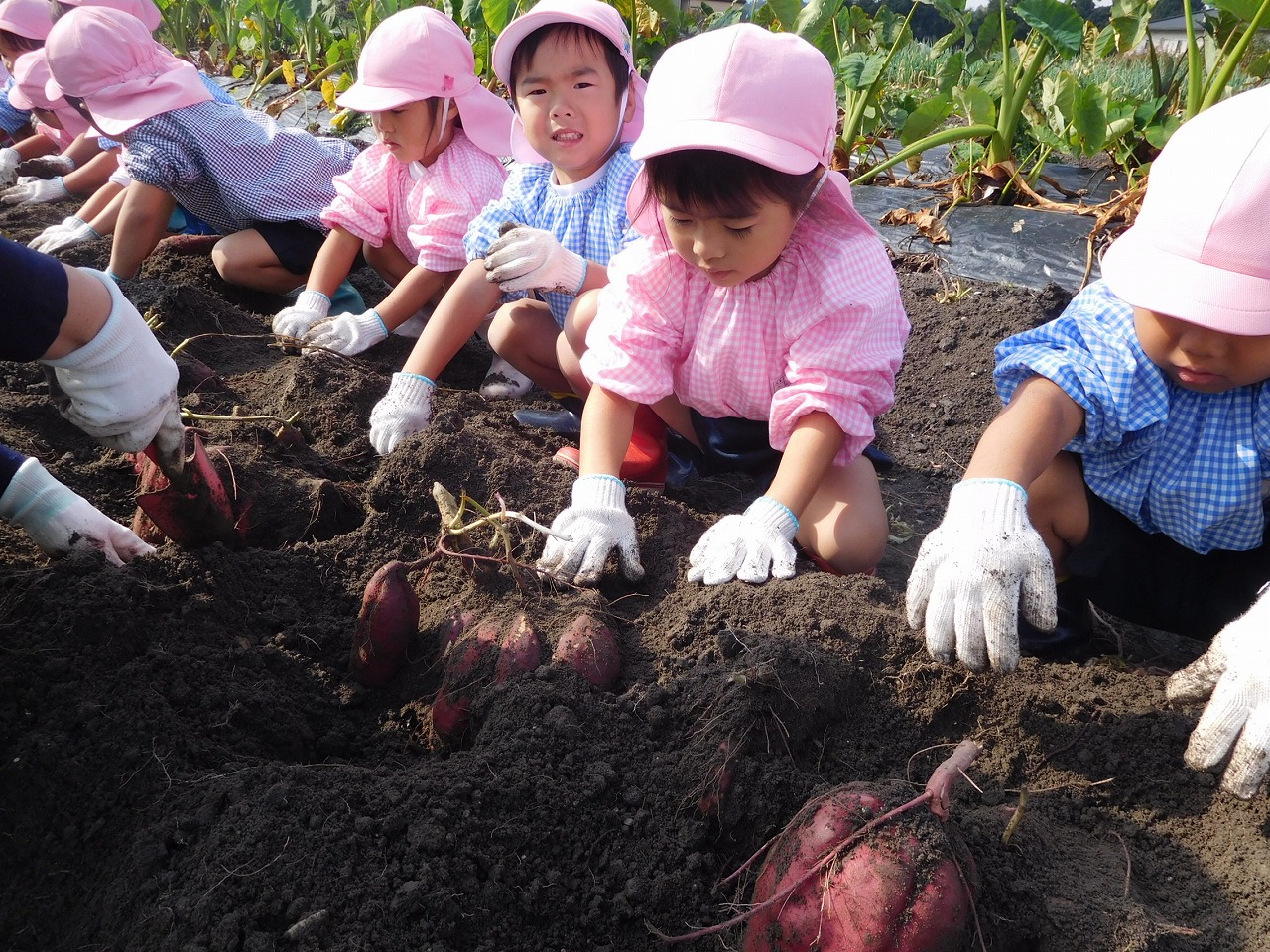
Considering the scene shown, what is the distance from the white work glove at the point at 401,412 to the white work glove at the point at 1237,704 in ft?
5.72

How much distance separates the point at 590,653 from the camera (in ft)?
4.76

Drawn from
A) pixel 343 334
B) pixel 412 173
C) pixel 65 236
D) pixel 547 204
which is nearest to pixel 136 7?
pixel 65 236

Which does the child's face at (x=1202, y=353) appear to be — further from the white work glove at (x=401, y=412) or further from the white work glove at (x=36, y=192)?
the white work glove at (x=36, y=192)

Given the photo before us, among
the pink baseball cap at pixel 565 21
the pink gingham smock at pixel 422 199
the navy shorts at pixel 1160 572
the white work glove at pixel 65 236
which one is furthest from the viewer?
the white work glove at pixel 65 236

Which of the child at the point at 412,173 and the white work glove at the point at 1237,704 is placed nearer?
the white work glove at the point at 1237,704

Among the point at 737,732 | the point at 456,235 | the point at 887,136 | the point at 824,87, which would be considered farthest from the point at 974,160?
the point at 737,732

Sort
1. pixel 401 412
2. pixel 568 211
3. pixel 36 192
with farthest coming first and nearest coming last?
1. pixel 36 192
2. pixel 568 211
3. pixel 401 412

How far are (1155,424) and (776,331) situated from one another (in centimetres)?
73

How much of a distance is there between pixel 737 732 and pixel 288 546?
1123mm

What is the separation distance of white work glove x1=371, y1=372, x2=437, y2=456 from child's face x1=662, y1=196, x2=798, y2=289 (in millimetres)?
929

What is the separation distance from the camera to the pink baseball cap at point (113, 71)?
3.06 meters

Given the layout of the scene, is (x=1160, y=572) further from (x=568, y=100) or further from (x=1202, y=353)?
(x=568, y=100)

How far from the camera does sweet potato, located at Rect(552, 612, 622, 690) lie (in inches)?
56.7

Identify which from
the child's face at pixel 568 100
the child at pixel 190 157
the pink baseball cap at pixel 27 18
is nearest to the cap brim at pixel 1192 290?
the child's face at pixel 568 100
